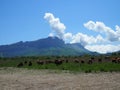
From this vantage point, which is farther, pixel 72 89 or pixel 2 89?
pixel 2 89

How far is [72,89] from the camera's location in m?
21.8

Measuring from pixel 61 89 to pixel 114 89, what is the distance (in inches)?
175

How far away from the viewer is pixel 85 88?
22.1 meters

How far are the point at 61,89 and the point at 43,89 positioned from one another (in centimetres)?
160

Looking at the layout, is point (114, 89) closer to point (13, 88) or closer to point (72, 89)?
point (72, 89)

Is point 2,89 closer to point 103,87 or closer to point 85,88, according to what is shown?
point 85,88

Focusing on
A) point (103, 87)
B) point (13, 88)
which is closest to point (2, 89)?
point (13, 88)

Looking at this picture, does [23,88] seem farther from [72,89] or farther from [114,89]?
[114,89]

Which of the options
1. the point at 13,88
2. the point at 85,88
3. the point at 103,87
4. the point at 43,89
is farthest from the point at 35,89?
the point at 103,87

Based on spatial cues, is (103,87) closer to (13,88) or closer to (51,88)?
(51,88)

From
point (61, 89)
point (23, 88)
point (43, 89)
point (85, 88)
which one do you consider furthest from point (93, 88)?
point (23, 88)

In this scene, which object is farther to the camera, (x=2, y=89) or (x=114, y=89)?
(x=2, y=89)

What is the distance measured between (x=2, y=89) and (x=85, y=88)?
745 centimetres

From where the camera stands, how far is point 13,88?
23.7 m
